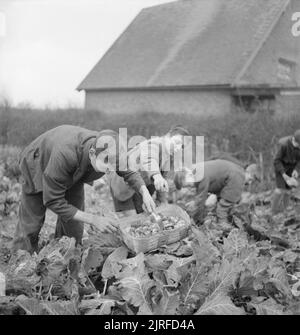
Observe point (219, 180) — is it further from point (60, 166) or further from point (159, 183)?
point (60, 166)

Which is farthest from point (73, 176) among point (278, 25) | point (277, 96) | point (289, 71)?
point (278, 25)

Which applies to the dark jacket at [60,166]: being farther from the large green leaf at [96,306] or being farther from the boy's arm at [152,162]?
the large green leaf at [96,306]

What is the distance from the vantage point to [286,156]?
7109 mm

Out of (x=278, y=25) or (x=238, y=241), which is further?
(x=278, y=25)

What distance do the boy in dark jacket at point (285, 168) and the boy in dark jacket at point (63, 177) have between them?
142 inches

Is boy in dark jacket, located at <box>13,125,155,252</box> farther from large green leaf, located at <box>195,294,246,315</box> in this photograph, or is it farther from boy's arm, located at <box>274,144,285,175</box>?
boy's arm, located at <box>274,144,285,175</box>

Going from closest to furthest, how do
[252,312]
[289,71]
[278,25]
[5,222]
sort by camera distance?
[252,312], [5,222], [289,71], [278,25]

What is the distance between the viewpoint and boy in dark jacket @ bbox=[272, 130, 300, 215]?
6.91 m

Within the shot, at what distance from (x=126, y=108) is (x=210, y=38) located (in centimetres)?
489


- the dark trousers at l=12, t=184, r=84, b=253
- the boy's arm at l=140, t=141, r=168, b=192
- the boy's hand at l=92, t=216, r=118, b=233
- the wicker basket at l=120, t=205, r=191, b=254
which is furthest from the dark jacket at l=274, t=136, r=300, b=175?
the boy's hand at l=92, t=216, r=118, b=233

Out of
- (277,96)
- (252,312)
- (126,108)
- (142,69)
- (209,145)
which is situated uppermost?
(142,69)

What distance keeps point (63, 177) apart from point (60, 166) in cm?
9
